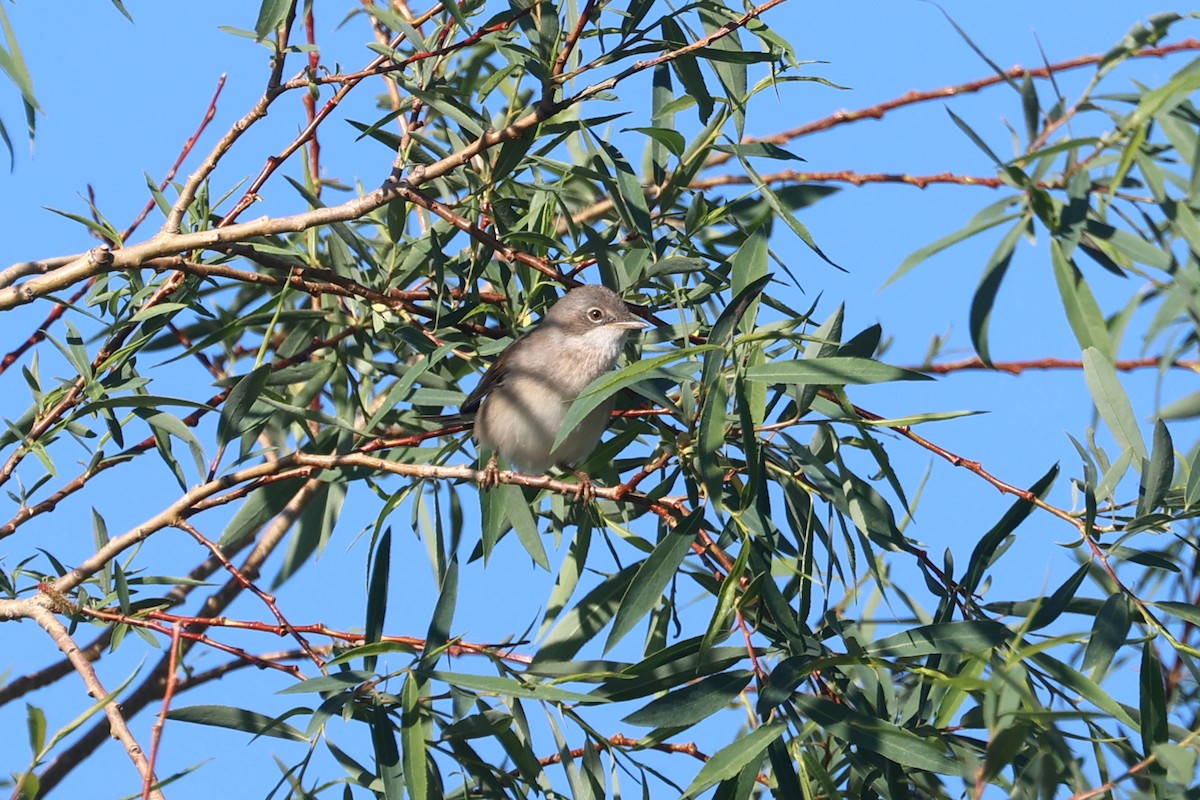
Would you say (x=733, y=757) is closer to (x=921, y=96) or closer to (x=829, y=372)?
(x=829, y=372)

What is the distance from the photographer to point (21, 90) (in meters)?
3.10

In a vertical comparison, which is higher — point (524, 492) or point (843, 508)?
point (524, 492)

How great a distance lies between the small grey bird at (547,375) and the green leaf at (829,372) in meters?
2.07

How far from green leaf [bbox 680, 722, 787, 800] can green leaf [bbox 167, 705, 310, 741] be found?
42.1 inches

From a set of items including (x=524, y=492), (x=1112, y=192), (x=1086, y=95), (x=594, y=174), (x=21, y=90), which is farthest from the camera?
(x=524, y=492)

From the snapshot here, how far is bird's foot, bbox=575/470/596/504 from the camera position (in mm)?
3552

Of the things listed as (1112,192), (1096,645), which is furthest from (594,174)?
(1096,645)

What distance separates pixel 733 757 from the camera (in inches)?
112

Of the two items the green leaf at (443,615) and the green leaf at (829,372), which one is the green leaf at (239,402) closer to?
the green leaf at (443,615)

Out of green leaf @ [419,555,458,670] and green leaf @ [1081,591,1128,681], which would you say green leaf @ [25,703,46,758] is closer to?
green leaf @ [419,555,458,670]

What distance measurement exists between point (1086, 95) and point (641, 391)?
1338 mm

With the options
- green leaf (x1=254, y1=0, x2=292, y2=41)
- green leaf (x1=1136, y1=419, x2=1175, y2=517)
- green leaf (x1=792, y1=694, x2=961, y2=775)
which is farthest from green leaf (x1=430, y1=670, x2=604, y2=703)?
green leaf (x1=254, y1=0, x2=292, y2=41)

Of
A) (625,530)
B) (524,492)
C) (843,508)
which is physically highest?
(524,492)

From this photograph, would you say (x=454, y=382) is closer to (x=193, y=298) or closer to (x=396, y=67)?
(x=193, y=298)
